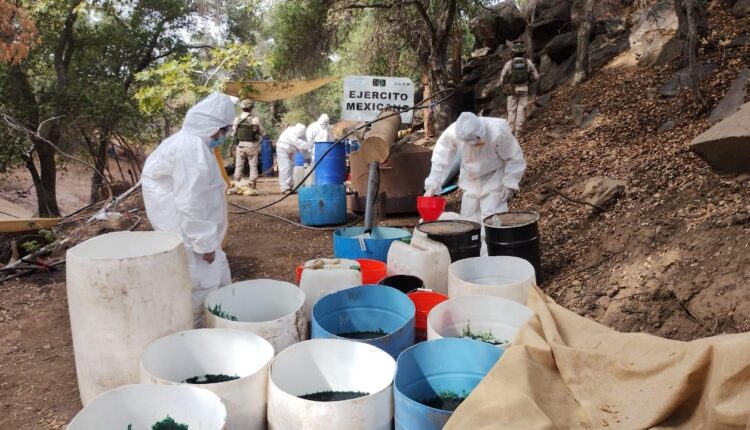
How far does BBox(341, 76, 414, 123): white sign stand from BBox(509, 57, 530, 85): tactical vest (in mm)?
4104

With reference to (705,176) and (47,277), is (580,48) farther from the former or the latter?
(47,277)

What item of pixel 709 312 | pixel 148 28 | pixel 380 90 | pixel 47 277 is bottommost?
pixel 47 277

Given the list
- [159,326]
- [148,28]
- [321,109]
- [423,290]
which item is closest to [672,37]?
[423,290]

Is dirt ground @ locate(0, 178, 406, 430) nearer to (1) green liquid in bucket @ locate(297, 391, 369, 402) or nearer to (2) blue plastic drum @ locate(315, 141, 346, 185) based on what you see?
(1) green liquid in bucket @ locate(297, 391, 369, 402)

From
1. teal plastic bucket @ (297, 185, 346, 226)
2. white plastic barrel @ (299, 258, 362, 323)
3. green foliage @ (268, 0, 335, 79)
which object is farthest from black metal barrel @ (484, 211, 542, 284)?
green foliage @ (268, 0, 335, 79)

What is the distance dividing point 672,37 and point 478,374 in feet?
29.9

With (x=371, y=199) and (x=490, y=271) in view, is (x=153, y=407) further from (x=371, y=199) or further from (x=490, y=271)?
(x=371, y=199)

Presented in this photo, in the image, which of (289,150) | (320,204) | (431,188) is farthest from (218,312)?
(289,150)

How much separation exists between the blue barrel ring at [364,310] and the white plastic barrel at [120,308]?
75 cm

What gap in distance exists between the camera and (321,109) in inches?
1071

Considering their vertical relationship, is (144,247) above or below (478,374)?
above

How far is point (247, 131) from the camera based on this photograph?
11141mm

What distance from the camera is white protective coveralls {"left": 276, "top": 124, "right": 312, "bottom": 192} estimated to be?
11445 millimetres

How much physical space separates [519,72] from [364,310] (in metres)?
7.75
